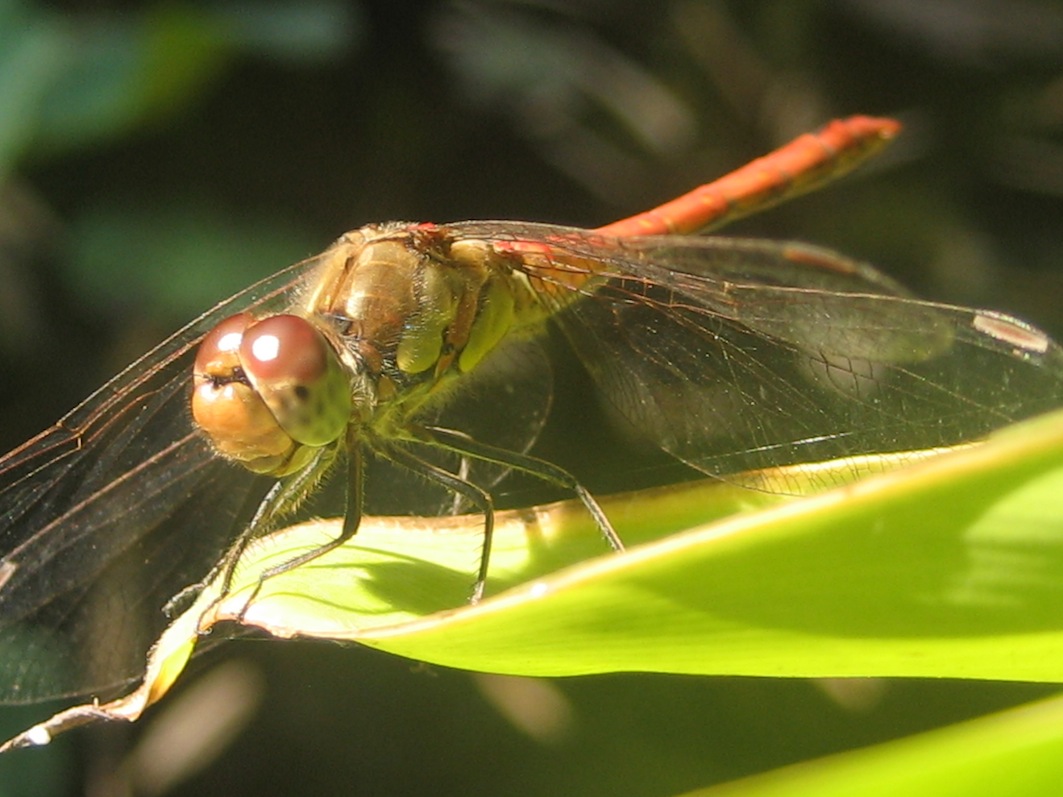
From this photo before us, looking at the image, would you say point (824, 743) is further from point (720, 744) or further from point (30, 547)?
point (30, 547)

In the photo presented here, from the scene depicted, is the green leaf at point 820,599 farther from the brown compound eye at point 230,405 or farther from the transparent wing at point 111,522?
the transparent wing at point 111,522

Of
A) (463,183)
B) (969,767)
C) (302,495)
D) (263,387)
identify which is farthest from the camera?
(463,183)

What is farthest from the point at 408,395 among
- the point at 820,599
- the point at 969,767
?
the point at 969,767

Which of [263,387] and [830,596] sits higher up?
[263,387]

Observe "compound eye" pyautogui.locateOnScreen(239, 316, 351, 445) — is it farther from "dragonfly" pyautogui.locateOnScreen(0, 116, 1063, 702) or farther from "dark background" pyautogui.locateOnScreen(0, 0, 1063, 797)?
"dark background" pyautogui.locateOnScreen(0, 0, 1063, 797)

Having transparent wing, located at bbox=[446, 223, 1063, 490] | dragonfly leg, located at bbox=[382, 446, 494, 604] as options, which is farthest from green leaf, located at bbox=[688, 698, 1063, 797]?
transparent wing, located at bbox=[446, 223, 1063, 490]

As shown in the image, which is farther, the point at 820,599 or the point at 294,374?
the point at 294,374

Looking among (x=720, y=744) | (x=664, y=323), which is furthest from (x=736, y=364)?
(x=720, y=744)

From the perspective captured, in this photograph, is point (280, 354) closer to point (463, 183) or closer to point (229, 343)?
point (229, 343)
